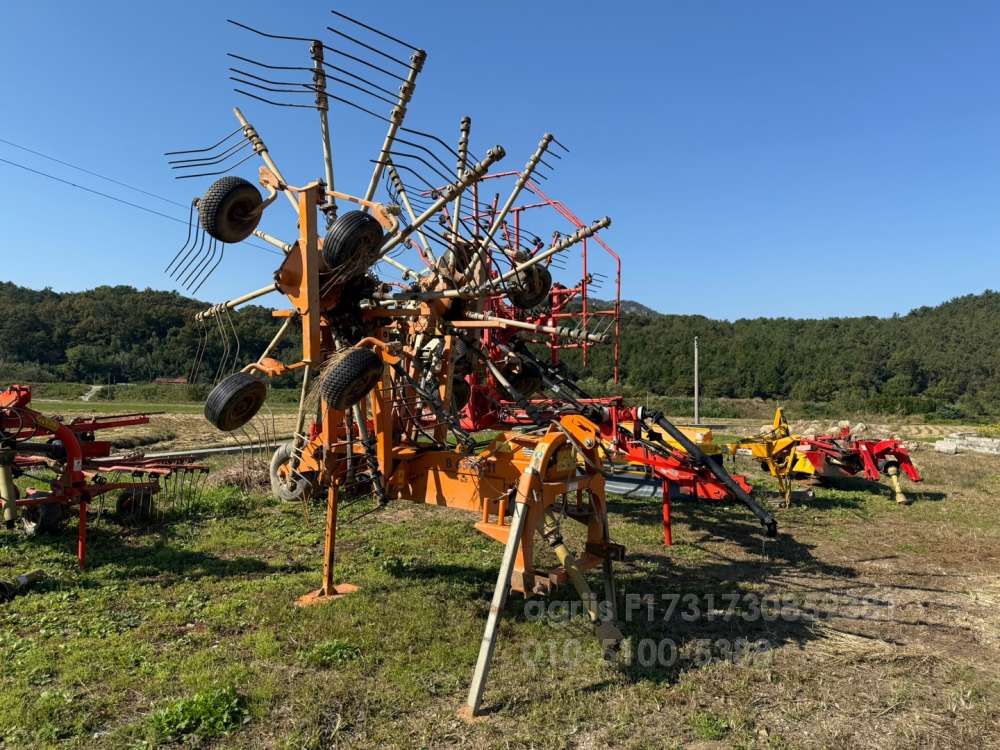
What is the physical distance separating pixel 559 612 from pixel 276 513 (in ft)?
22.5

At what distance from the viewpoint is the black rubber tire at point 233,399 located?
5.68 meters

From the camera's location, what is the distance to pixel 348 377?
5.30 m

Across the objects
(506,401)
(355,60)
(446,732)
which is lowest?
(446,732)

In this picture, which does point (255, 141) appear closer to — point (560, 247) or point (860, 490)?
point (560, 247)

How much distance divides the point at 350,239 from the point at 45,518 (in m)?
8.11

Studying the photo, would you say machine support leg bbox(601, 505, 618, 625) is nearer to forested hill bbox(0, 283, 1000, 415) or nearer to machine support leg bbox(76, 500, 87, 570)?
machine support leg bbox(76, 500, 87, 570)

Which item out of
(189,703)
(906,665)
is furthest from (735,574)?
(189,703)

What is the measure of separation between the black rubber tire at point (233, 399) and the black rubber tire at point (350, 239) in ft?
4.38

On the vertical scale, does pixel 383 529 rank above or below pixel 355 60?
below

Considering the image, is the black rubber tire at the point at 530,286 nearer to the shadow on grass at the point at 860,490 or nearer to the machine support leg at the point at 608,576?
the machine support leg at the point at 608,576

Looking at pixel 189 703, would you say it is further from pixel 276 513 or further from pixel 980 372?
pixel 980 372

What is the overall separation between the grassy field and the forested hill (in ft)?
167

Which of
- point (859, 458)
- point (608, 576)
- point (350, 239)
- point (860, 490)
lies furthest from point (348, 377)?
point (860, 490)

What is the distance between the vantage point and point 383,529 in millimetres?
10797
